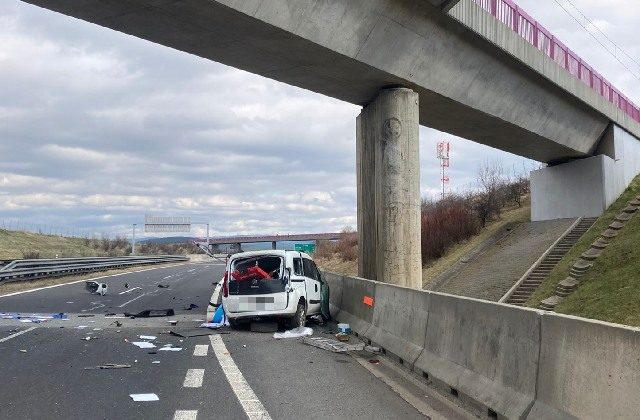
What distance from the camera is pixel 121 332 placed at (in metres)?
14.0

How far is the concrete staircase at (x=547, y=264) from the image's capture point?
88.9ft

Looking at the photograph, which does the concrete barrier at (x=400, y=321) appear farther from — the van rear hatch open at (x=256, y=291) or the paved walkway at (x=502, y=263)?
the paved walkway at (x=502, y=263)

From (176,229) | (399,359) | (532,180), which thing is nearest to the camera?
(399,359)

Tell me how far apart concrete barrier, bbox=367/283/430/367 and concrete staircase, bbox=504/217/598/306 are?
15005mm

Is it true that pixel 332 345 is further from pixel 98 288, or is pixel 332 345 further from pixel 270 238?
pixel 270 238

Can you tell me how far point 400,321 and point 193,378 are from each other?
369 cm

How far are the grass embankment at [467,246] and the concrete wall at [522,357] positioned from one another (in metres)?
25.6

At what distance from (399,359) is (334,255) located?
53770 millimetres

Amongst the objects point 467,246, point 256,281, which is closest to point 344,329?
point 256,281

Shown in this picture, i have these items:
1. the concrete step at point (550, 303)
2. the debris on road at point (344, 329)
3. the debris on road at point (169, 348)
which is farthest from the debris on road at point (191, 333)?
the concrete step at point (550, 303)

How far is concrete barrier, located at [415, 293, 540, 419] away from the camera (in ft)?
20.0

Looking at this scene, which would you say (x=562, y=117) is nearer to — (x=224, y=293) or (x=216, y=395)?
(x=224, y=293)

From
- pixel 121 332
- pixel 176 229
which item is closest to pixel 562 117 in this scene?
pixel 121 332

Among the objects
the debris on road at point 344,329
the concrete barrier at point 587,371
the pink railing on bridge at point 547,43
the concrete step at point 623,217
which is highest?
the pink railing on bridge at point 547,43
